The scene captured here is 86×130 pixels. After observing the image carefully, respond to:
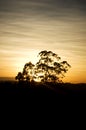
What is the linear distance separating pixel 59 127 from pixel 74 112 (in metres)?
8.66

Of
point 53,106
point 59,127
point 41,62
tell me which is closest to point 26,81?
point 41,62

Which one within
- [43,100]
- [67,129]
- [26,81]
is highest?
[26,81]

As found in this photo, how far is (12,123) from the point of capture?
29.4m

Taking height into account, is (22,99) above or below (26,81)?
below

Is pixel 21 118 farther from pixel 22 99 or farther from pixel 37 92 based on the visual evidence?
pixel 37 92

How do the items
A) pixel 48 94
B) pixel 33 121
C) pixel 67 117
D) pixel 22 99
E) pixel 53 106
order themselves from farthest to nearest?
pixel 48 94 → pixel 22 99 → pixel 53 106 → pixel 67 117 → pixel 33 121

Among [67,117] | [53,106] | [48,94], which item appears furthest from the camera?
[48,94]

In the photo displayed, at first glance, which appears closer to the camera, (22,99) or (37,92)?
(22,99)

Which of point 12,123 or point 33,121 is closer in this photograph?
point 12,123

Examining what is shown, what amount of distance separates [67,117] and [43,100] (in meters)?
11.2

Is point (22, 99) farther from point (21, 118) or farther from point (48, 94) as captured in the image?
point (21, 118)

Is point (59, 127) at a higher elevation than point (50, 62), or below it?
below

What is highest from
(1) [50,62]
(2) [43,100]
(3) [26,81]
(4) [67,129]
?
(1) [50,62]

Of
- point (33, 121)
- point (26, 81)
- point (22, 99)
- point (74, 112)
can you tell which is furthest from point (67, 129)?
point (26, 81)
